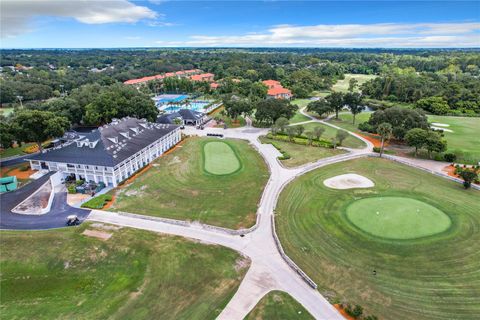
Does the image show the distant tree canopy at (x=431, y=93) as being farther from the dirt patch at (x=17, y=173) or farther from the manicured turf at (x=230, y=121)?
the dirt patch at (x=17, y=173)

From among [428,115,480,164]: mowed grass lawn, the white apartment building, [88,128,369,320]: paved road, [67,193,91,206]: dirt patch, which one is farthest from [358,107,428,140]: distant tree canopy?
[67,193,91,206]: dirt patch

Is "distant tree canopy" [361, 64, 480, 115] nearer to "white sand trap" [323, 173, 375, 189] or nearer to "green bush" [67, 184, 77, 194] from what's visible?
"white sand trap" [323, 173, 375, 189]

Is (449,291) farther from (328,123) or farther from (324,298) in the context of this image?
(328,123)

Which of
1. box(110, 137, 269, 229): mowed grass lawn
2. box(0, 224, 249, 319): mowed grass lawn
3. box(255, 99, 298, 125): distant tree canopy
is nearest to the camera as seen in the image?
box(0, 224, 249, 319): mowed grass lawn

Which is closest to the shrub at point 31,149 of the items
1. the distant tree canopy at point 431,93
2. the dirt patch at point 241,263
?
the dirt patch at point 241,263

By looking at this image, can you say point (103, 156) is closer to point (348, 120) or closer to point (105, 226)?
point (105, 226)

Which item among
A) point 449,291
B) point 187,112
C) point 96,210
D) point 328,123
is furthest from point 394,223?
point 187,112
